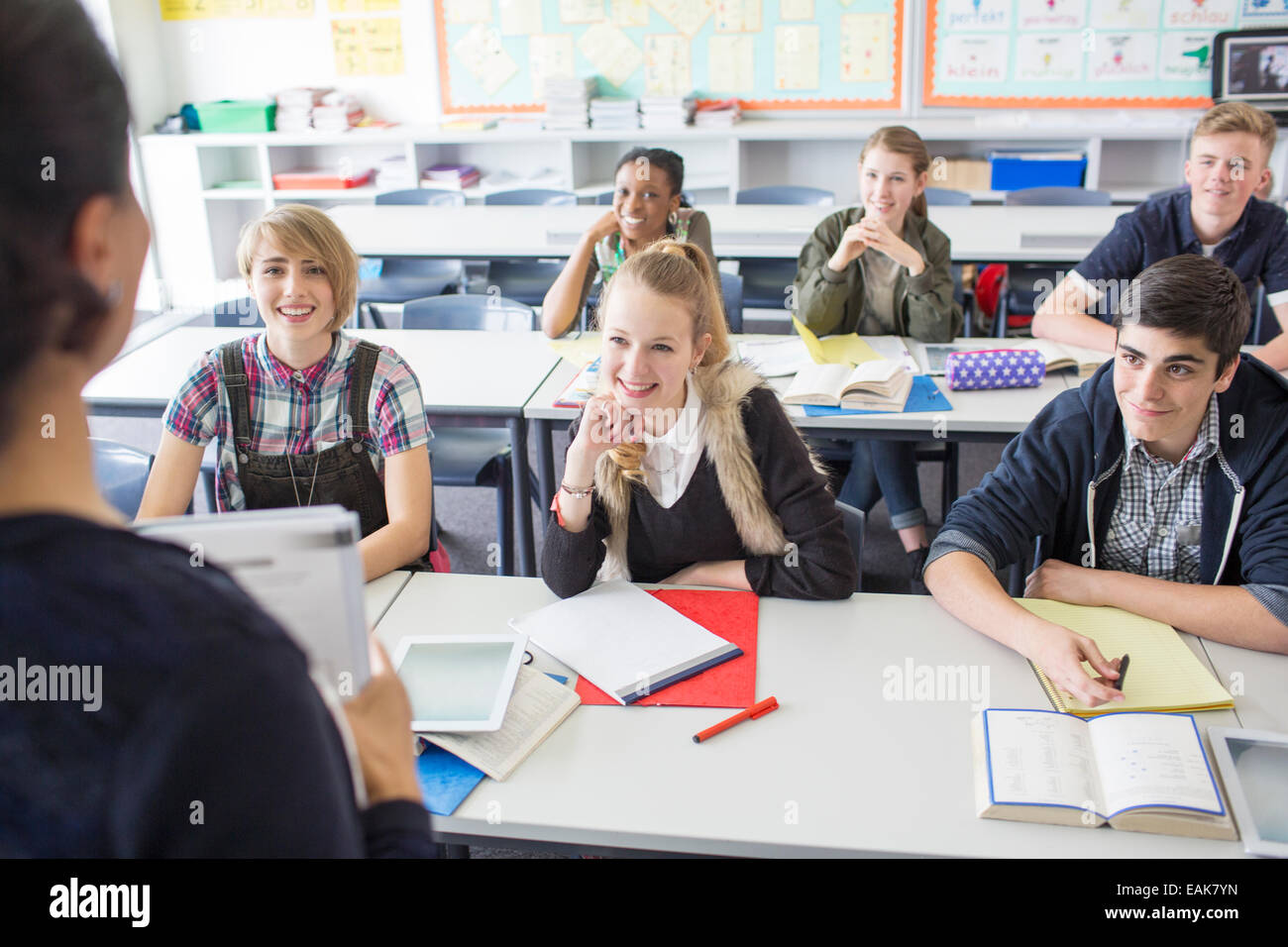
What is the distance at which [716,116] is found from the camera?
5.54 meters

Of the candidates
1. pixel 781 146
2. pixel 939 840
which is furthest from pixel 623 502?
pixel 781 146

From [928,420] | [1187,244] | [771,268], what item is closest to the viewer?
[928,420]

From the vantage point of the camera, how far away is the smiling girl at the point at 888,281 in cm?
305

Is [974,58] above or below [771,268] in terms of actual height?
above

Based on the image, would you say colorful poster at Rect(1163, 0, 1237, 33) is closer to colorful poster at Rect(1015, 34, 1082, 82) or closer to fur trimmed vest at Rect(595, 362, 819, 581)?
colorful poster at Rect(1015, 34, 1082, 82)

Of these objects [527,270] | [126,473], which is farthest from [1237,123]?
[126,473]

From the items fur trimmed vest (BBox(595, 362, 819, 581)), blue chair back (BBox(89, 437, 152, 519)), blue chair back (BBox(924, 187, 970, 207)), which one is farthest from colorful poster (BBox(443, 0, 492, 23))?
fur trimmed vest (BBox(595, 362, 819, 581))

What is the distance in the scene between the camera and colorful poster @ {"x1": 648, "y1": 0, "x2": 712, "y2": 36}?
18.3 ft

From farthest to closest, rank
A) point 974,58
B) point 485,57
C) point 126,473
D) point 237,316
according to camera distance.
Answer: point 485,57, point 974,58, point 237,316, point 126,473

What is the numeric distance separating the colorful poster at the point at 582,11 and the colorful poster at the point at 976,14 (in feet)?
5.89

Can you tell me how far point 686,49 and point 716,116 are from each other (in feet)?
1.45

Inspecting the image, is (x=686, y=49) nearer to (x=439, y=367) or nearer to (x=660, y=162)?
(x=660, y=162)
